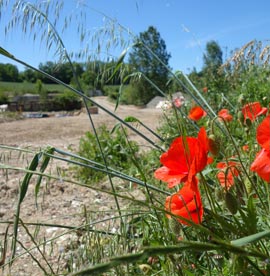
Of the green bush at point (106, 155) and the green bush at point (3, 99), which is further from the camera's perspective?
the green bush at point (3, 99)

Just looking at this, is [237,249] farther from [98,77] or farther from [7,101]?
[7,101]

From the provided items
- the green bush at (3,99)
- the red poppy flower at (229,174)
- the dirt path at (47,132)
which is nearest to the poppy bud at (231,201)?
the red poppy flower at (229,174)

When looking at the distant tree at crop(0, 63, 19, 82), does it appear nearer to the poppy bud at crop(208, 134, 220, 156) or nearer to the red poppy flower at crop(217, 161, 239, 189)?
the red poppy flower at crop(217, 161, 239, 189)

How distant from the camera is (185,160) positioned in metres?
0.57

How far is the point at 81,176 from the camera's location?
9.27 ft

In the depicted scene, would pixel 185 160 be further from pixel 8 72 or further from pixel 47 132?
pixel 8 72

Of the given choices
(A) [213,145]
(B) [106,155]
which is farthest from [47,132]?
(A) [213,145]

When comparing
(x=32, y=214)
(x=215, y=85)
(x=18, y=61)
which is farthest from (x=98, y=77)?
(x=215, y=85)

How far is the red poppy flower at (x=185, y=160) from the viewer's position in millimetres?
519

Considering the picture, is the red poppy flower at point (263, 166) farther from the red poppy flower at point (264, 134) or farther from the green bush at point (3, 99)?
the green bush at point (3, 99)

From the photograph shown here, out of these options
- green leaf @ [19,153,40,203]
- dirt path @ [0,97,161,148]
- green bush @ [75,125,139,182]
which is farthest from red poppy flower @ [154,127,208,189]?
dirt path @ [0,97,161,148]

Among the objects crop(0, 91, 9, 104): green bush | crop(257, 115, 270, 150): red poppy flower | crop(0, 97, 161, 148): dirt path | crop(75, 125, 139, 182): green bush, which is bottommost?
crop(0, 91, 9, 104): green bush

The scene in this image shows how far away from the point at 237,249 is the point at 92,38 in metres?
0.89

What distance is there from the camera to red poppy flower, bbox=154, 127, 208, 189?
0.52 m
